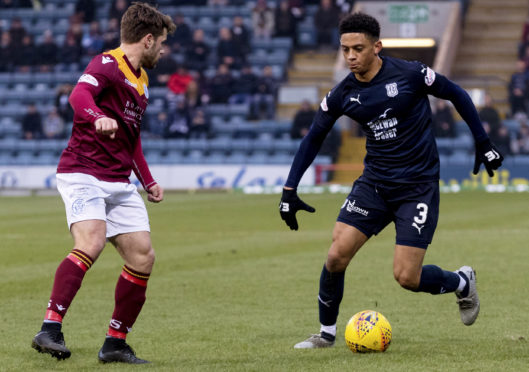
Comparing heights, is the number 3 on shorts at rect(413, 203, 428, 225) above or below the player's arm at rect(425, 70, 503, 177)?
below

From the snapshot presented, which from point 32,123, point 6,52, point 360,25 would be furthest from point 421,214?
point 6,52

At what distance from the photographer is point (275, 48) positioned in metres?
30.9

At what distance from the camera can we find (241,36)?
29547 mm

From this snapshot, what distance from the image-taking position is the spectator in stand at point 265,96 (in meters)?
28.2

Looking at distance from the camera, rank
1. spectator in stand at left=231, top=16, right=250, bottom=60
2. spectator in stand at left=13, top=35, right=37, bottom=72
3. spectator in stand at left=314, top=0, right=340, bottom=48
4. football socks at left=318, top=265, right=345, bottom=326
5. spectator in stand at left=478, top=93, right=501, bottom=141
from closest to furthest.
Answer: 1. football socks at left=318, top=265, right=345, bottom=326
2. spectator in stand at left=478, top=93, right=501, bottom=141
3. spectator in stand at left=231, top=16, right=250, bottom=60
4. spectator in stand at left=314, top=0, right=340, bottom=48
5. spectator in stand at left=13, top=35, right=37, bottom=72

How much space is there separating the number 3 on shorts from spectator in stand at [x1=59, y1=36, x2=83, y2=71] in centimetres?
2572

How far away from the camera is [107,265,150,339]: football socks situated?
588 centimetres

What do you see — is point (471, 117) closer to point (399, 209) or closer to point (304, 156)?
point (399, 209)

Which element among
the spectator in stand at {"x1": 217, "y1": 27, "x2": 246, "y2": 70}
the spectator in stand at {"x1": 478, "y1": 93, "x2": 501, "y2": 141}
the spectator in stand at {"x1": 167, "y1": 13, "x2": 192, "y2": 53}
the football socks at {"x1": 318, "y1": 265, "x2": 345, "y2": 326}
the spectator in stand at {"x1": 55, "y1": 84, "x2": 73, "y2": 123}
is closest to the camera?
the football socks at {"x1": 318, "y1": 265, "x2": 345, "y2": 326}

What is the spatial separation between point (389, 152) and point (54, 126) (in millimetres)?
23470

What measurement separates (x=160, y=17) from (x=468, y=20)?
2764cm

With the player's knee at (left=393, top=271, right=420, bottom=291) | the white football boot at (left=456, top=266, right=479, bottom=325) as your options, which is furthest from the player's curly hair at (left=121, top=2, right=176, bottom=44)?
the white football boot at (left=456, top=266, right=479, bottom=325)

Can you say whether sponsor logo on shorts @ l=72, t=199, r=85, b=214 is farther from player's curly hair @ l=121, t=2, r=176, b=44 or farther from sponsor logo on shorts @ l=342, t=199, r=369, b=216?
sponsor logo on shorts @ l=342, t=199, r=369, b=216

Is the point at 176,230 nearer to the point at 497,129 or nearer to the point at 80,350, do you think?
the point at 80,350
